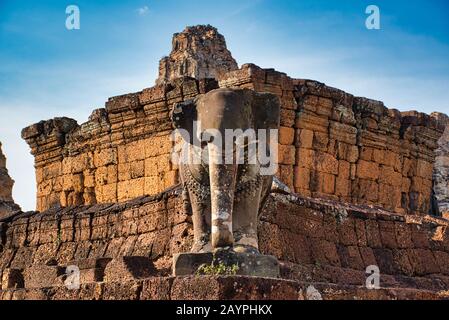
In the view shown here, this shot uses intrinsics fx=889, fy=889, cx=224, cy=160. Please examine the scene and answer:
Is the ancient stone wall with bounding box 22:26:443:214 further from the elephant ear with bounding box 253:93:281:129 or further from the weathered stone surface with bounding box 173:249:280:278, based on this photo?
the weathered stone surface with bounding box 173:249:280:278

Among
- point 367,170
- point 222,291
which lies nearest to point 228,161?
point 222,291

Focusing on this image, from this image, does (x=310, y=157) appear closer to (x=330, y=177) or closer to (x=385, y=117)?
(x=330, y=177)

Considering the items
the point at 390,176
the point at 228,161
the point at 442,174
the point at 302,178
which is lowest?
the point at 228,161

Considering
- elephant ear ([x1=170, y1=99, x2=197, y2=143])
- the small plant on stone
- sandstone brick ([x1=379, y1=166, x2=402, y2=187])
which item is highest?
sandstone brick ([x1=379, y1=166, x2=402, y2=187])

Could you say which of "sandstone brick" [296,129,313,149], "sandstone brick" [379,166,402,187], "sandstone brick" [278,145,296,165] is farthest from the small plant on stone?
"sandstone brick" [379,166,402,187]

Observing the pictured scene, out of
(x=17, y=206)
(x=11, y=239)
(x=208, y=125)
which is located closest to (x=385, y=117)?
(x=17, y=206)

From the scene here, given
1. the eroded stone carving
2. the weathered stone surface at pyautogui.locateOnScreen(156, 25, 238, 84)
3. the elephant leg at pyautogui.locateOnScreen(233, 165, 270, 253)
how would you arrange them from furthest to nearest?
1. the weathered stone surface at pyautogui.locateOnScreen(156, 25, 238, 84)
2. the elephant leg at pyautogui.locateOnScreen(233, 165, 270, 253)
3. the eroded stone carving

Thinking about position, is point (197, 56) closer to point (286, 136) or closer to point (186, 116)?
point (286, 136)

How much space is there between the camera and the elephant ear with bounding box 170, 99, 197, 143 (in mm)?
8203

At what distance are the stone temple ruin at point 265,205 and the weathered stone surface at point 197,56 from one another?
1384 centimetres

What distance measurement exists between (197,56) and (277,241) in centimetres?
3191

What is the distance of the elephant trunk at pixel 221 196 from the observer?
24.5 ft

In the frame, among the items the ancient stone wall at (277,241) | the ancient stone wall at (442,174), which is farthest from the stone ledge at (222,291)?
the ancient stone wall at (442,174)

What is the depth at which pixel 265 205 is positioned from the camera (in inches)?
363
